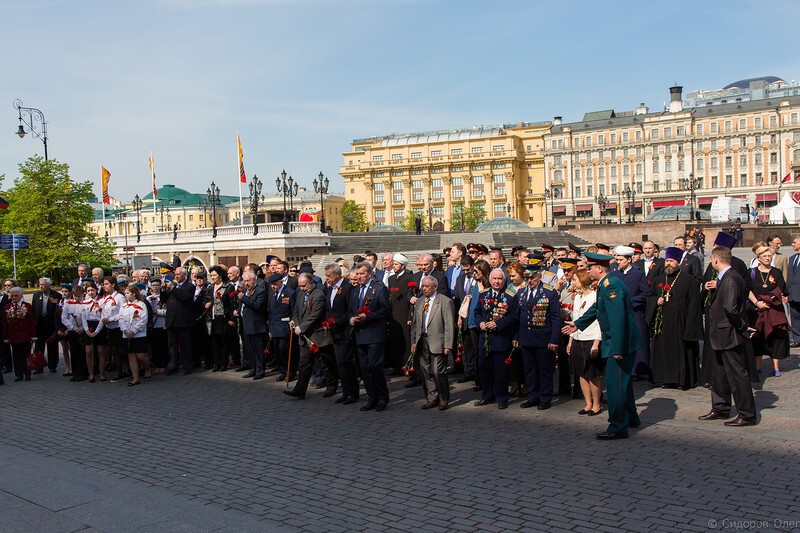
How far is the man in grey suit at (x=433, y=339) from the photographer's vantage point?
980cm

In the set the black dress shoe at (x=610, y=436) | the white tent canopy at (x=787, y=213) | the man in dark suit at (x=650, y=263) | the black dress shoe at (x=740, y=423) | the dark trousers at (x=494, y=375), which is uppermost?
the white tent canopy at (x=787, y=213)

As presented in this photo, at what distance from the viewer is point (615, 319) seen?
795cm

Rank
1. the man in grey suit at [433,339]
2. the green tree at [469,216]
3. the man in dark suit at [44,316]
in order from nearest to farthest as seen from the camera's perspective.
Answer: the man in grey suit at [433,339], the man in dark suit at [44,316], the green tree at [469,216]

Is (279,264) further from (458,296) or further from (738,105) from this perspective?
(738,105)

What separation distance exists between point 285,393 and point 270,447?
3.00 metres

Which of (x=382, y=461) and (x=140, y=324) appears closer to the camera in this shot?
(x=382, y=461)

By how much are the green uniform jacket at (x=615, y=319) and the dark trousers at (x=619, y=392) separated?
0.48 feet

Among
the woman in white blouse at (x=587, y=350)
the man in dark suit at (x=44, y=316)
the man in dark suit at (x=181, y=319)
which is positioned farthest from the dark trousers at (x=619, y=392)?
the man in dark suit at (x=44, y=316)

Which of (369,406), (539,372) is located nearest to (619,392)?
(539,372)

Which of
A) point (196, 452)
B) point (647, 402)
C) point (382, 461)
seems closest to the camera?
point (382, 461)

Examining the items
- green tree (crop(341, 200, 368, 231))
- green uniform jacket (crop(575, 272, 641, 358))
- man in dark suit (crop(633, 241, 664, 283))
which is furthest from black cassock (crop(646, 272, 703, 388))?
green tree (crop(341, 200, 368, 231))

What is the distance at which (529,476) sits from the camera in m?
6.82

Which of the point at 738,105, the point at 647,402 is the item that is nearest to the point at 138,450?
the point at 647,402

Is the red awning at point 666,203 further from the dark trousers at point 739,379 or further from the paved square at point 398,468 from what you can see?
the dark trousers at point 739,379
